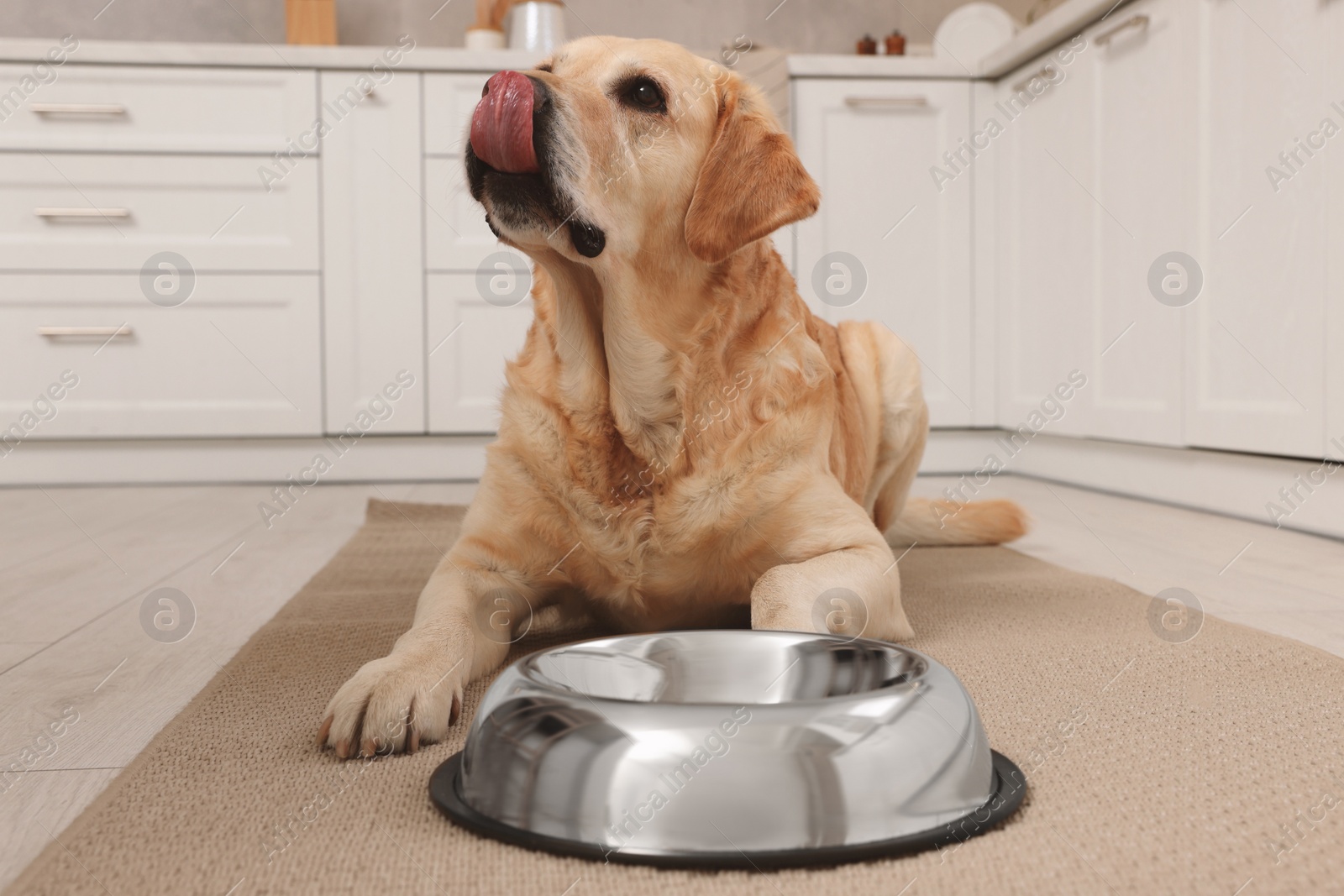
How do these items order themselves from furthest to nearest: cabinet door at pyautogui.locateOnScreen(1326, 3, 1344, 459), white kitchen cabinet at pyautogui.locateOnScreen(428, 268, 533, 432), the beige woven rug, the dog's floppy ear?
white kitchen cabinet at pyautogui.locateOnScreen(428, 268, 533, 432) < cabinet door at pyautogui.locateOnScreen(1326, 3, 1344, 459) < the dog's floppy ear < the beige woven rug

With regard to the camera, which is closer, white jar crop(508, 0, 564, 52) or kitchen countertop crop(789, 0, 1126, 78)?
kitchen countertop crop(789, 0, 1126, 78)

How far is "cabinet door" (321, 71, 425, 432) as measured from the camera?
3.74m

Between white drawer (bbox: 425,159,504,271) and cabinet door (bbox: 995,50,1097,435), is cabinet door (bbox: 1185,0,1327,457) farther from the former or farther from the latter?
white drawer (bbox: 425,159,504,271)

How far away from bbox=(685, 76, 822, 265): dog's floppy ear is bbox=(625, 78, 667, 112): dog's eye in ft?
0.30

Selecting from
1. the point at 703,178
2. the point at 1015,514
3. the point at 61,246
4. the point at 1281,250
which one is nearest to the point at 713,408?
the point at 703,178

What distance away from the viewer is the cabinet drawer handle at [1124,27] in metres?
2.91

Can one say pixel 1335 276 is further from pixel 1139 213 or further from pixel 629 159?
pixel 629 159

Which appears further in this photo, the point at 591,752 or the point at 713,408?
the point at 713,408

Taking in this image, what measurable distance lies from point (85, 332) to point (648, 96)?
2975 mm

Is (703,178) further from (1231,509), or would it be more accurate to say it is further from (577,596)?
(1231,509)

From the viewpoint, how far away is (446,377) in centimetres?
381

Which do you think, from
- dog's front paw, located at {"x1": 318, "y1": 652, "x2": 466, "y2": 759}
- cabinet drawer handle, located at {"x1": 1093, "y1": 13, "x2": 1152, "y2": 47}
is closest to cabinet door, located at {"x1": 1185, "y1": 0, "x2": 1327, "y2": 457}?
cabinet drawer handle, located at {"x1": 1093, "y1": 13, "x2": 1152, "y2": 47}

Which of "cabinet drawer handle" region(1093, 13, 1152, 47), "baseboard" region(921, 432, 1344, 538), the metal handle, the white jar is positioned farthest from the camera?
the white jar

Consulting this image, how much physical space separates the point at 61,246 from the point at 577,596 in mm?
3017
